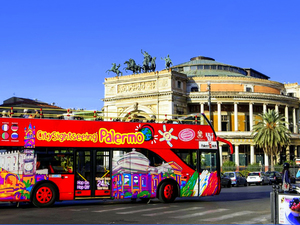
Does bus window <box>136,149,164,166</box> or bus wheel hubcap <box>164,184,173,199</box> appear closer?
bus window <box>136,149,164,166</box>

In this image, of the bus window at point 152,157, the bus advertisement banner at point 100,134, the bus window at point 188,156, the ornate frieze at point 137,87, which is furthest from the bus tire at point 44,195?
the ornate frieze at point 137,87

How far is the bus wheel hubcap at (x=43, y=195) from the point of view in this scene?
1695 cm

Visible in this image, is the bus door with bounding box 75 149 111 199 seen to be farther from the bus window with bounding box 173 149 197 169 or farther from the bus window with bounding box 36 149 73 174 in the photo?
the bus window with bounding box 173 149 197 169

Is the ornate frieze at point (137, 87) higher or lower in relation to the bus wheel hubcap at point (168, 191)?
→ higher

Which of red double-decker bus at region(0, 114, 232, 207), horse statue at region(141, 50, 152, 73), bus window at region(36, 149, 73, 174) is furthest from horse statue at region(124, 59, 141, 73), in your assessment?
bus window at region(36, 149, 73, 174)

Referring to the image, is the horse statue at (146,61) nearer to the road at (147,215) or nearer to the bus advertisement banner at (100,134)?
the bus advertisement banner at (100,134)

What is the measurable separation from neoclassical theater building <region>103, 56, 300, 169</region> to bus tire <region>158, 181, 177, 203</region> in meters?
56.1

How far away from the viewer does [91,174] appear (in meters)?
17.5

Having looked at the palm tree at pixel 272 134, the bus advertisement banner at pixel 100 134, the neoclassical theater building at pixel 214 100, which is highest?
the neoclassical theater building at pixel 214 100

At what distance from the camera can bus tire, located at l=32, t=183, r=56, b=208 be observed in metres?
16.9

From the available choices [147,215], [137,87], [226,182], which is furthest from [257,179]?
[137,87]

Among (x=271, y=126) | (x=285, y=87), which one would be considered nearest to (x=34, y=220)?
(x=271, y=126)

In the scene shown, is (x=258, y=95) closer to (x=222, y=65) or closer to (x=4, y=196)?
(x=222, y=65)

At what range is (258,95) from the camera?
80.1m
